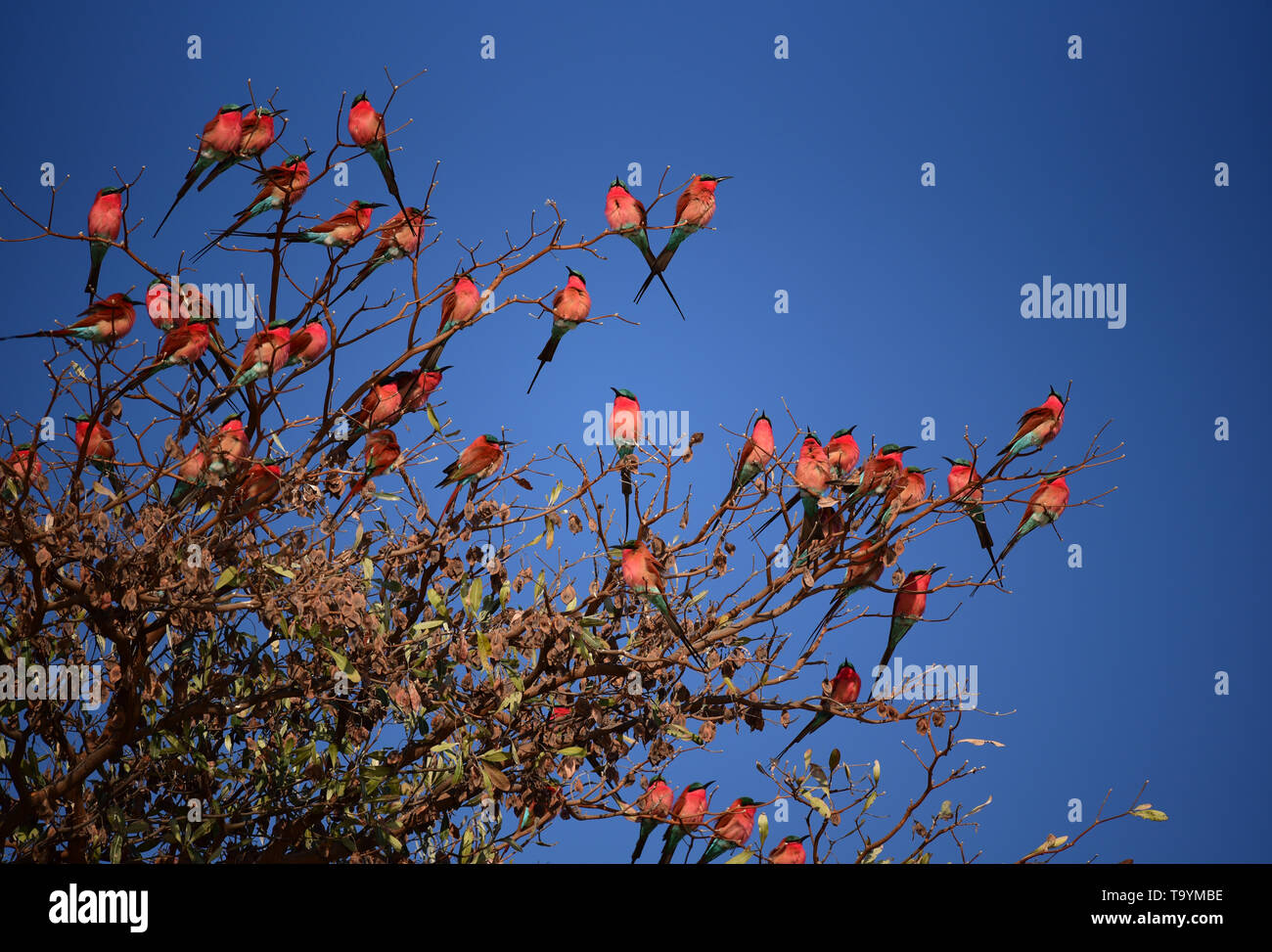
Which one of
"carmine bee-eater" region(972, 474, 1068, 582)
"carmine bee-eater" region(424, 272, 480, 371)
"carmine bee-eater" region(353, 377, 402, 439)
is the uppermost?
"carmine bee-eater" region(424, 272, 480, 371)

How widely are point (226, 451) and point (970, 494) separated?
1537 mm

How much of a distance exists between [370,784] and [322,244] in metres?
1.21

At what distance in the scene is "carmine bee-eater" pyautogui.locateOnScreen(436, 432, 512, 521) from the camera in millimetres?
2420

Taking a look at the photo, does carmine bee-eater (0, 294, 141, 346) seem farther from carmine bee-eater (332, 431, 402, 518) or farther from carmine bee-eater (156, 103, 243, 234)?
carmine bee-eater (332, 431, 402, 518)

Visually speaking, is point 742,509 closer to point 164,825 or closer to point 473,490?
point 473,490

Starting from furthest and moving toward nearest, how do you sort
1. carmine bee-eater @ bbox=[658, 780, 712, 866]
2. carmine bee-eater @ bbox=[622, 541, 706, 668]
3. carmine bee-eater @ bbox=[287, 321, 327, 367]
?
1. carmine bee-eater @ bbox=[287, 321, 327, 367]
2. carmine bee-eater @ bbox=[658, 780, 712, 866]
3. carmine bee-eater @ bbox=[622, 541, 706, 668]

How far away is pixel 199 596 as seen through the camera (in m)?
2.08

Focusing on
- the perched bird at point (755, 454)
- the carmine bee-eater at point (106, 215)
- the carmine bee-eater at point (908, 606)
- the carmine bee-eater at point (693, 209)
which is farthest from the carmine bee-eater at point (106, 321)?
the carmine bee-eater at point (908, 606)

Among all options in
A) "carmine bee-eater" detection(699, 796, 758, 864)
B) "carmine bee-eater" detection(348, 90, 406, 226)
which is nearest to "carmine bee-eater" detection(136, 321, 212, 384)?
"carmine bee-eater" detection(348, 90, 406, 226)

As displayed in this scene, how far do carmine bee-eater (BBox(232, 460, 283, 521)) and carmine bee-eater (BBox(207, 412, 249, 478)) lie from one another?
0.04 m

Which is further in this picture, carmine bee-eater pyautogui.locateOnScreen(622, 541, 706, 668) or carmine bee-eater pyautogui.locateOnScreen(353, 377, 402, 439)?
carmine bee-eater pyautogui.locateOnScreen(353, 377, 402, 439)

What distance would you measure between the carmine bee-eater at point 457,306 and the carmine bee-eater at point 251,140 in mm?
520
